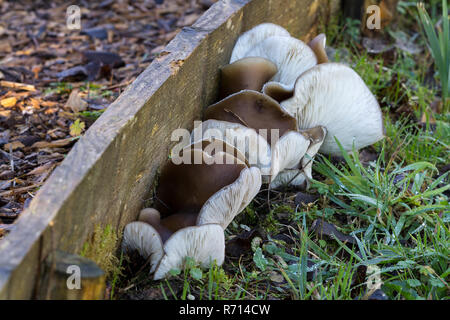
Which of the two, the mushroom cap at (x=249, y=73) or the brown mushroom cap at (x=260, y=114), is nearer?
the brown mushroom cap at (x=260, y=114)

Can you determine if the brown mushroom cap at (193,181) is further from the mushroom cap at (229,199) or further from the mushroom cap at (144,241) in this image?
the mushroom cap at (144,241)

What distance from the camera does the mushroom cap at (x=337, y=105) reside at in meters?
2.58

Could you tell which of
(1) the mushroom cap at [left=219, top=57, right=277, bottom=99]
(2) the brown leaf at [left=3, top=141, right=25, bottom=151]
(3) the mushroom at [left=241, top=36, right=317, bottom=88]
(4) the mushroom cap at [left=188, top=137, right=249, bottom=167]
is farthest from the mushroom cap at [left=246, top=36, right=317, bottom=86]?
(2) the brown leaf at [left=3, top=141, right=25, bottom=151]

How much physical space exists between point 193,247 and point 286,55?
52.1 inches

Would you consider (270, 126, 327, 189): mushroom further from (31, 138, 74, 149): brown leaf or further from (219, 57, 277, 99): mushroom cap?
(31, 138, 74, 149): brown leaf

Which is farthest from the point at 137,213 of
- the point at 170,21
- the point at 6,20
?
the point at 6,20

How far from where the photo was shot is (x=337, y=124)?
2750 millimetres

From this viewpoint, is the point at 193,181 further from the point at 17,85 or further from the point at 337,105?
the point at 17,85

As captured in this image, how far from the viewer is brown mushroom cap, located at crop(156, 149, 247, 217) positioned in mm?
2170

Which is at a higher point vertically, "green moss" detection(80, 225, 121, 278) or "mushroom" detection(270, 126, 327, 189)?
"mushroom" detection(270, 126, 327, 189)

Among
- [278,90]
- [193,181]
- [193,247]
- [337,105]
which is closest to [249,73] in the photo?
[278,90]

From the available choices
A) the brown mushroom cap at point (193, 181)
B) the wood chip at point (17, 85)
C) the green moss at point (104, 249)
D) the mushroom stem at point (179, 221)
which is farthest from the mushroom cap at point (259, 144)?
the wood chip at point (17, 85)

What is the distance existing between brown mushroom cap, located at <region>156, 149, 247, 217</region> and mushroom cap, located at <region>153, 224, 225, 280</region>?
0.22 meters
